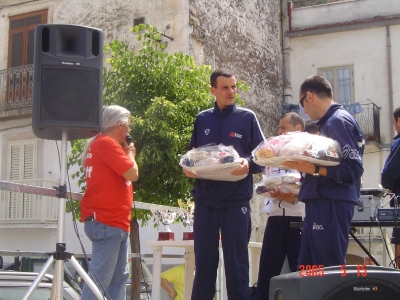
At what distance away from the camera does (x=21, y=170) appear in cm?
1716

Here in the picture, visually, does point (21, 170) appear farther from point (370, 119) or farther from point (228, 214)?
point (228, 214)

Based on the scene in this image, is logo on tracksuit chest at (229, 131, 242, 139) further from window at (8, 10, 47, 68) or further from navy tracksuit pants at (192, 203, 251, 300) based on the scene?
window at (8, 10, 47, 68)

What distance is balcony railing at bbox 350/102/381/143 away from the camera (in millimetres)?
18234

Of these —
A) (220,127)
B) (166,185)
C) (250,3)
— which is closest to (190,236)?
(220,127)

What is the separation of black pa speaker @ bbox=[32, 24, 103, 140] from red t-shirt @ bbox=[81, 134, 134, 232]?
166 millimetres

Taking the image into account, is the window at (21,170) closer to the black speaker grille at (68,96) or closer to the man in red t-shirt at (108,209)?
the man in red t-shirt at (108,209)

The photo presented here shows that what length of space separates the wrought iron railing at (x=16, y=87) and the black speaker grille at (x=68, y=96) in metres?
12.3

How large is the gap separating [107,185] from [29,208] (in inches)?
509

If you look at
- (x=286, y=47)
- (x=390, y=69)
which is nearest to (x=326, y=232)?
(x=390, y=69)

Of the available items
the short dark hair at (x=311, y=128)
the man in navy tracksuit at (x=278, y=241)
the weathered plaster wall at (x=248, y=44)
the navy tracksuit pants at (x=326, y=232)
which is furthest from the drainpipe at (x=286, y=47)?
the navy tracksuit pants at (x=326, y=232)

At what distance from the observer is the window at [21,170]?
17.0 meters

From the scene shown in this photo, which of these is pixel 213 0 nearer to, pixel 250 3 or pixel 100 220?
pixel 250 3

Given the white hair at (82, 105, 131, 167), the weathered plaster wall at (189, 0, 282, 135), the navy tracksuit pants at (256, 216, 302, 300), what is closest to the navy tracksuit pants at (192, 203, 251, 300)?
the navy tracksuit pants at (256, 216, 302, 300)

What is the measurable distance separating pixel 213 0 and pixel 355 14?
5.13 metres
